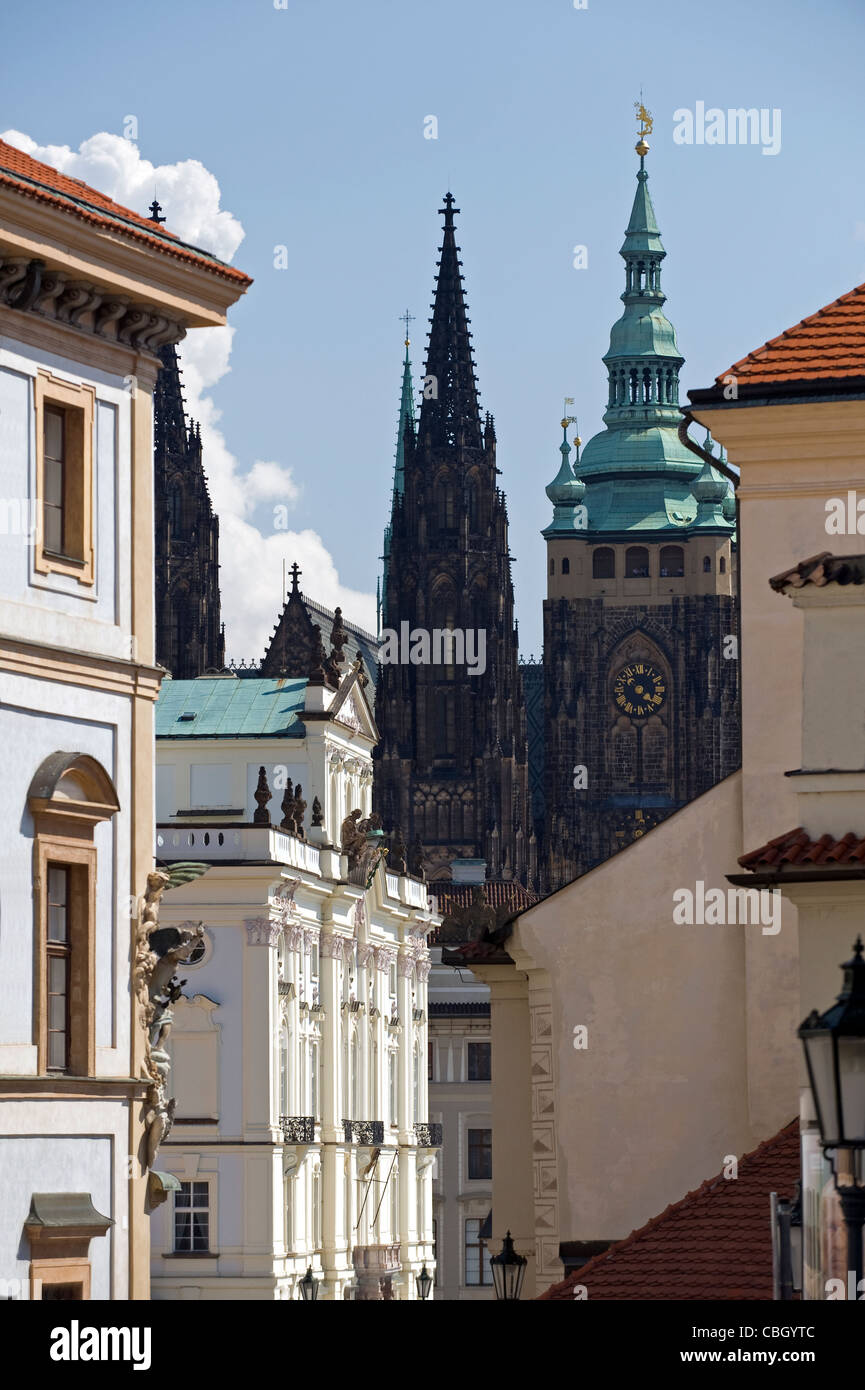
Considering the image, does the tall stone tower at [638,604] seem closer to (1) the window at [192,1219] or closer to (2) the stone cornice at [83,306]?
(1) the window at [192,1219]

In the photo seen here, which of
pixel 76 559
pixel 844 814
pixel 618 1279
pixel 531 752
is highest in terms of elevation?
pixel 531 752

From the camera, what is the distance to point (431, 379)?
13550 cm

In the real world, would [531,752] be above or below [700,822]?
above

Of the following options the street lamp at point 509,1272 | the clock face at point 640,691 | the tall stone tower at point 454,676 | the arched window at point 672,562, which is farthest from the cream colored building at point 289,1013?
the arched window at point 672,562

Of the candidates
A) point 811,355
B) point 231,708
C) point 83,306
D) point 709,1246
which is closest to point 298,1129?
point 231,708

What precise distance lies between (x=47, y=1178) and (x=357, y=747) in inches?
1965

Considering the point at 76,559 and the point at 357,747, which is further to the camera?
the point at 357,747

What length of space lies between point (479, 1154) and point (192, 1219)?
3114 cm

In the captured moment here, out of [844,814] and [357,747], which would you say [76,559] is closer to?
[844,814]

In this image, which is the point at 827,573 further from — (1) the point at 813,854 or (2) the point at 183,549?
(2) the point at 183,549

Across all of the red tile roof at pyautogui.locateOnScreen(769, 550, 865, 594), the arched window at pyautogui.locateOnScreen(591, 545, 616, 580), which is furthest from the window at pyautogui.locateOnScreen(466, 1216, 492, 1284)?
the red tile roof at pyautogui.locateOnScreen(769, 550, 865, 594)

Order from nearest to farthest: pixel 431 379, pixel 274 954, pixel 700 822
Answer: pixel 700 822 < pixel 274 954 < pixel 431 379

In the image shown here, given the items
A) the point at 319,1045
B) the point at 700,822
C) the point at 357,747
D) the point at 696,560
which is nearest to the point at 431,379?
the point at 696,560

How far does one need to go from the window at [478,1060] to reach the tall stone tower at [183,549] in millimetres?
22513
